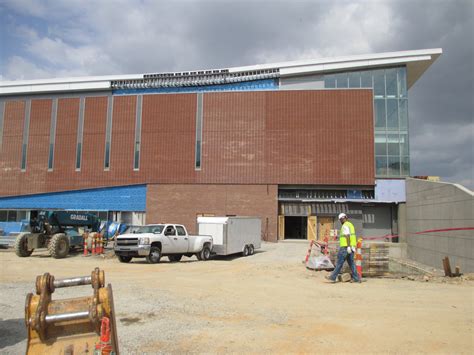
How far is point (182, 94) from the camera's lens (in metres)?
45.7

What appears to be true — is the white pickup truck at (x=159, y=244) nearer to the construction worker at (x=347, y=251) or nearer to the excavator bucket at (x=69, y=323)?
the construction worker at (x=347, y=251)

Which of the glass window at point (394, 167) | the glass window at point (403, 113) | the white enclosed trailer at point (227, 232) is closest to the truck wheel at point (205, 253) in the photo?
the white enclosed trailer at point (227, 232)

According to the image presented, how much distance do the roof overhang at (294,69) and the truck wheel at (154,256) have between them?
31422 millimetres

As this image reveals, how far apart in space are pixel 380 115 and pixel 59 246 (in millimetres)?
33748

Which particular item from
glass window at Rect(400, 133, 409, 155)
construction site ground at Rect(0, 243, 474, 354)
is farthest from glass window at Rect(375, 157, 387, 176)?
construction site ground at Rect(0, 243, 474, 354)

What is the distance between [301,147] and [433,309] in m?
34.4

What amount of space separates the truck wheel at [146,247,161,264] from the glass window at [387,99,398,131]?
102ft

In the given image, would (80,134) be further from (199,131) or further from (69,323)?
(69,323)

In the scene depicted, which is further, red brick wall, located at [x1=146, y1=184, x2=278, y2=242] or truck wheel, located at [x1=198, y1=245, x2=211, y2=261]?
red brick wall, located at [x1=146, y1=184, x2=278, y2=242]

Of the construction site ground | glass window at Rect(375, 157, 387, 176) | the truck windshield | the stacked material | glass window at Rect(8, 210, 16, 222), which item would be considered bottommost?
the construction site ground

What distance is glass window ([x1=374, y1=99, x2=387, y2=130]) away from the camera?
141ft

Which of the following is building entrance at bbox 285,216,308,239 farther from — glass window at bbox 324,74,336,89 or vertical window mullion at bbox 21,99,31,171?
vertical window mullion at bbox 21,99,31,171

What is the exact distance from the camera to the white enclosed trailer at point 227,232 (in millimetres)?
23141

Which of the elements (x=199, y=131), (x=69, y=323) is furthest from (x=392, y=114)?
(x=69, y=323)
